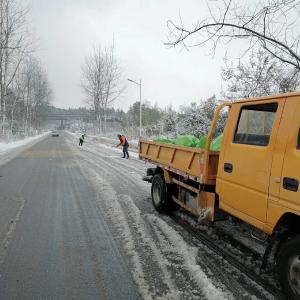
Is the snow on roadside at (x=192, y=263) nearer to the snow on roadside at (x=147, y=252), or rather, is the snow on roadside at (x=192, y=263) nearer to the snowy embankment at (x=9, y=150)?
the snow on roadside at (x=147, y=252)

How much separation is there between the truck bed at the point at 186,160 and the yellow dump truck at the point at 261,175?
2 centimetres

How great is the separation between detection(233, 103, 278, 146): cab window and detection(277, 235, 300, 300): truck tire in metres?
1.15

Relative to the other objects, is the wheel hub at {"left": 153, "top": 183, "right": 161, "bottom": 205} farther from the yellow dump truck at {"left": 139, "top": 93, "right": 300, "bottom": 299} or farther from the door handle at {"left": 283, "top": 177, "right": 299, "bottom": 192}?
the door handle at {"left": 283, "top": 177, "right": 299, "bottom": 192}

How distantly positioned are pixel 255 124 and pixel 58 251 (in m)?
3.32

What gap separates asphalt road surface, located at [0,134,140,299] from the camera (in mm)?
4082

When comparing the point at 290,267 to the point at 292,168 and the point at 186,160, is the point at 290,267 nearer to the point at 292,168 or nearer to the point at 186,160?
the point at 292,168

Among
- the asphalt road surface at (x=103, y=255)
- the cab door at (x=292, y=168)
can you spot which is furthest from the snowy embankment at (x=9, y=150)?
the cab door at (x=292, y=168)

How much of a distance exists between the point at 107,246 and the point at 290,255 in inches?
111

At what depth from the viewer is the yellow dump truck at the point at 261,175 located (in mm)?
3656

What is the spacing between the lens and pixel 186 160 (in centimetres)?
634

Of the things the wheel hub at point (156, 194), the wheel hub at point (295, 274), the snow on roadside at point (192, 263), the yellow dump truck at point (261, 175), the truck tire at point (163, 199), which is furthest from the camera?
the wheel hub at point (156, 194)

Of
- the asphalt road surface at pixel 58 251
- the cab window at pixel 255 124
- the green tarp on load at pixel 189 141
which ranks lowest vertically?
the asphalt road surface at pixel 58 251

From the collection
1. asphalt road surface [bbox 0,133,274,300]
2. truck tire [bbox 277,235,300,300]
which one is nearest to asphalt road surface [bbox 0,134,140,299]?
asphalt road surface [bbox 0,133,274,300]

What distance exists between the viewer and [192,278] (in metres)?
4.33
